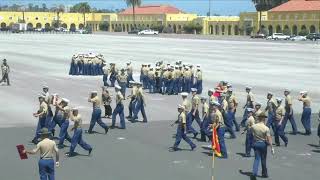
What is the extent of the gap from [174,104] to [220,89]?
4653 mm

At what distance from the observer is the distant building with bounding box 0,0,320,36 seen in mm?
106125

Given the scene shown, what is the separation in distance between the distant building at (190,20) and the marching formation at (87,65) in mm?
71000

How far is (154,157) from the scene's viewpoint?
1512 centimetres

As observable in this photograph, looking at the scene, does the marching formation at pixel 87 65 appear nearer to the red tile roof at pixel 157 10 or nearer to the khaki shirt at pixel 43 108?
the khaki shirt at pixel 43 108

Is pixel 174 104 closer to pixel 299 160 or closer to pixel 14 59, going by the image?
pixel 299 160

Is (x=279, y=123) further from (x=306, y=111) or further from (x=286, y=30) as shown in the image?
(x=286, y=30)

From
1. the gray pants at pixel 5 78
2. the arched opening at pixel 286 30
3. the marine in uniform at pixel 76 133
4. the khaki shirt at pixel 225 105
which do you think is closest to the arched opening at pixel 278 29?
the arched opening at pixel 286 30

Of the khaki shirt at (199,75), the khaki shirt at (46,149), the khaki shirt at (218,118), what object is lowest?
the khaki shirt at (46,149)

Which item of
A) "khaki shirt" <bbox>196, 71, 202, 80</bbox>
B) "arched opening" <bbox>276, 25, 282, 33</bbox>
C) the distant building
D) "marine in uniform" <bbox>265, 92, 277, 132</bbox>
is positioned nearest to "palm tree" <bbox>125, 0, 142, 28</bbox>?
the distant building

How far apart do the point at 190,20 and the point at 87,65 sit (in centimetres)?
10678

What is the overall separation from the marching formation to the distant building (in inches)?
2795

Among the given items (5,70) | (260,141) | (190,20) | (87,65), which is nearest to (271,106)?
(260,141)

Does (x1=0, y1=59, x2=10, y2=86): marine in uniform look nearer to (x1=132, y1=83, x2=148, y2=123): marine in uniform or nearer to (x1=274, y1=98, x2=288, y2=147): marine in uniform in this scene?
(x1=132, y1=83, x2=148, y2=123): marine in uniform

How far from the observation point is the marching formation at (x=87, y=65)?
36.3 meters
